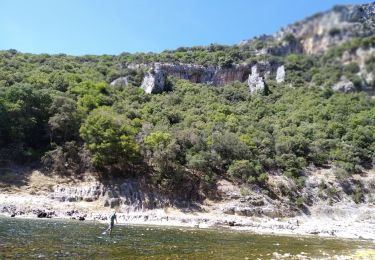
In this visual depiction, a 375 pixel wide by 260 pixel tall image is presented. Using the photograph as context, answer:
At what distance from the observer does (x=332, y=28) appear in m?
14.3

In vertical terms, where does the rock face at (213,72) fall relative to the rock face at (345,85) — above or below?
above

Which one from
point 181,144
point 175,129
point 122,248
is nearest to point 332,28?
point 122,248

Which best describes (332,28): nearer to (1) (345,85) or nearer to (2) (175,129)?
(1) (345,85)

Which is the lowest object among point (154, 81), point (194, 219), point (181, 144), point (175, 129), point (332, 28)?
point (194, 219)

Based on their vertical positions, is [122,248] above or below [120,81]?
below

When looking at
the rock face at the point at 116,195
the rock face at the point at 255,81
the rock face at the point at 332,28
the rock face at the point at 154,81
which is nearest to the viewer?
the rock face at the point at 332,28

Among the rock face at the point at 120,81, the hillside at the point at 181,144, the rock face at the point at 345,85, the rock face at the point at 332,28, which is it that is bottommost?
the rock face at the point at 345,85

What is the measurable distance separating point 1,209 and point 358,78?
42381mm

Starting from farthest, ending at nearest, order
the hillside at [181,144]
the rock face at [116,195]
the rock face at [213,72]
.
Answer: the rock face at [213,72]
the hillside at [181,144]
the rock face at [116,195]

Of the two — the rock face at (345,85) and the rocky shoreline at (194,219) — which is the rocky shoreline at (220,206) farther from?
the rock face at (345,85)

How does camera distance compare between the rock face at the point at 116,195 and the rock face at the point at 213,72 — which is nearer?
the rock face at the point at 116,195

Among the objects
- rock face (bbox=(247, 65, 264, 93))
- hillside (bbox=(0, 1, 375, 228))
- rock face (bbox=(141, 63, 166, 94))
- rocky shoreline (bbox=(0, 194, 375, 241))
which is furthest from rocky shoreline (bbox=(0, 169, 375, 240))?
rock face (bbox=(247, 65, 264, 93))

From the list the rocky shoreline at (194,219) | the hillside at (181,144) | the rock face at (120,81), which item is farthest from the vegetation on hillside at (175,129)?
the rocky shoreline at (194,219)

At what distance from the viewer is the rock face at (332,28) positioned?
13742mm
